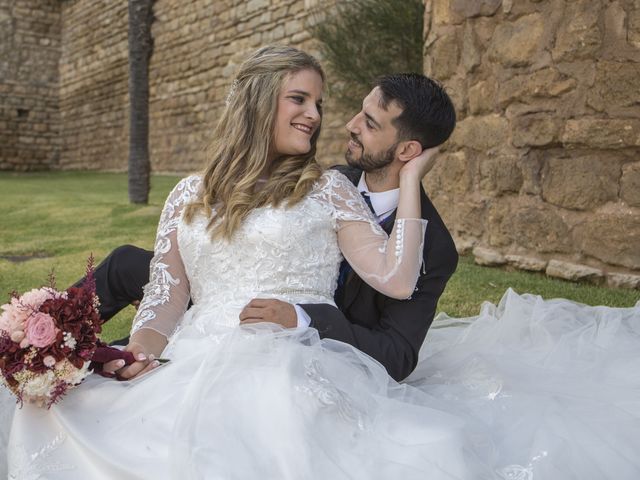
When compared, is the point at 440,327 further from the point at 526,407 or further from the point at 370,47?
the point at 370,47

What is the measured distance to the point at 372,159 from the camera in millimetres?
2367

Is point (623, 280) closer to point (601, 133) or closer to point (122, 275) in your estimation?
point (601, 133)

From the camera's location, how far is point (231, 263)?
2.29 meters

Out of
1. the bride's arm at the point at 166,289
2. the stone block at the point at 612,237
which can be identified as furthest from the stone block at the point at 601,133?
the bride's arm at the point at 166,289

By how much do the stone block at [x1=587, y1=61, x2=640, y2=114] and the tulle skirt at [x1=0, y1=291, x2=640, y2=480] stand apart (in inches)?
92.4

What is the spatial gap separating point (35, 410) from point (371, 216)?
1.13 meters

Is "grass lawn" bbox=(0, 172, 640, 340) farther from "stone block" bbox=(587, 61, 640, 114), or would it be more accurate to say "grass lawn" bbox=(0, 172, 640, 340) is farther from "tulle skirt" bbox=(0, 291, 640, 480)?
"tulle skirt" bbox=(0, 291, 640, 480)

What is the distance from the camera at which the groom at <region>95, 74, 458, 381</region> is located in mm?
2203

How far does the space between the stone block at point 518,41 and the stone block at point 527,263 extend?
1.25 m

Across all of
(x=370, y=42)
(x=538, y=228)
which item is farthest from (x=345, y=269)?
(x=370, y=42)

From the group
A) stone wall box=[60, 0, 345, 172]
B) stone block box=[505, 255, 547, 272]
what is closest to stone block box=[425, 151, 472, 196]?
stone block box=[505, 255, 547, 272]

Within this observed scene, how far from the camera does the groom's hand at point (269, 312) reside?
2016mm

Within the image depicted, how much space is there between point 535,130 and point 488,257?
3.03ft

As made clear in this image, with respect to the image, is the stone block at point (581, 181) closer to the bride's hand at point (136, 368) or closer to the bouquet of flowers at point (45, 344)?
the bride's hand at point (136, 368)
